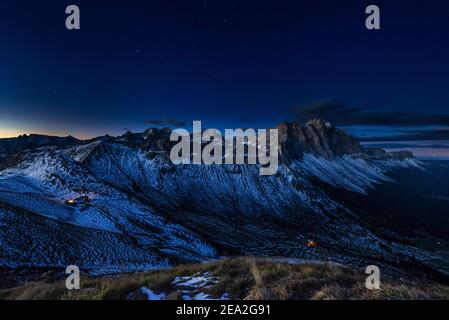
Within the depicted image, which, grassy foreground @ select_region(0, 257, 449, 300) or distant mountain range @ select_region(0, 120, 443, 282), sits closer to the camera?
grassy foreground @ select_region(0, 257, 449, 300)

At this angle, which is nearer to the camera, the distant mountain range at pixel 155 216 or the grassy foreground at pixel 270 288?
the grassy foreground at pixel 270 288

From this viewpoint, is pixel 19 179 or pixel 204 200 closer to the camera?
A: pixel 19 179

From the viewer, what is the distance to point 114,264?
36.0 metres

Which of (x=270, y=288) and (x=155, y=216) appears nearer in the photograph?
(x=270, y=288)

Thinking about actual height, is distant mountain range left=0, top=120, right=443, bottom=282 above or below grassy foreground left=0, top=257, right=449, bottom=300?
below

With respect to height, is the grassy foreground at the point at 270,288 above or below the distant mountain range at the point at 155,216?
above

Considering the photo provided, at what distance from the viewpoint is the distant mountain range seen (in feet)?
127

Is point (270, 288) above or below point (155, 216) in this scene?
above

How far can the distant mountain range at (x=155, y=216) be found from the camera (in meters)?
38.8

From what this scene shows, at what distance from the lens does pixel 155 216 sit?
73.4m
